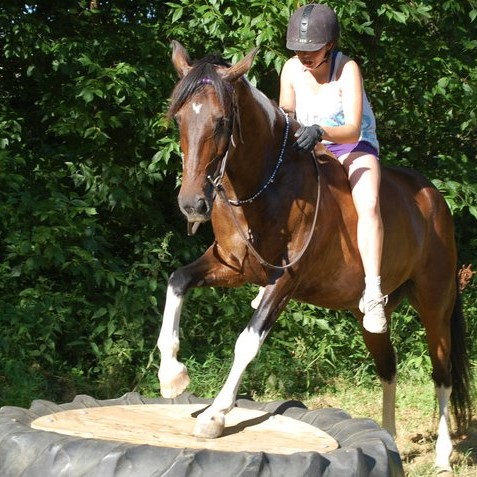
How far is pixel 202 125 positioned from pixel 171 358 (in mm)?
1057

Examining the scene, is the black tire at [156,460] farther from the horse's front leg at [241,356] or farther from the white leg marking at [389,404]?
the white leg marking at [389,404]

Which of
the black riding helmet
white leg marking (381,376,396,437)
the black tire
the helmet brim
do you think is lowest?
white leg marking (381,376,396,437)

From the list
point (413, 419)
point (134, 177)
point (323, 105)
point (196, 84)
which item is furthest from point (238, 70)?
point (413, 419)

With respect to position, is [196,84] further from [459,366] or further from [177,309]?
[459,366]

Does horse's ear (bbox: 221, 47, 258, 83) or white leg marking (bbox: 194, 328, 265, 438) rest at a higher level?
horse's ear (bbox: 221, 47, 258, 83)

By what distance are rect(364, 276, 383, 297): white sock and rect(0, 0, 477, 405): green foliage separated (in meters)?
2.38

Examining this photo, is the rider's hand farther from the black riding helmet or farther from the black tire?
the black tire

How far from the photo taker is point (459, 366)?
5.78 meters

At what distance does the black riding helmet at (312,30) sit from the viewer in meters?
4.34

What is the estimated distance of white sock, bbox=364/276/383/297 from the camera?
15.0ft

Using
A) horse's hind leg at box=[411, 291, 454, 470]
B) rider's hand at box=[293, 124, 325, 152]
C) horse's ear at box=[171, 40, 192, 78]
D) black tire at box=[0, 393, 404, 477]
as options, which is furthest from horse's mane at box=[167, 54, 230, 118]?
horse's hind leg at box=[411, 291, 454, 470]

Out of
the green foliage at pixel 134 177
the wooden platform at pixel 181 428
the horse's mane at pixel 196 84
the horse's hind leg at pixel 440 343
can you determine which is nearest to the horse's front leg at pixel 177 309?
the wooden platform at pixel 181 428

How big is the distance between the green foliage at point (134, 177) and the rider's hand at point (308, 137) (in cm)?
231

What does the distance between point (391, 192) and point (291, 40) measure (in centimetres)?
119
